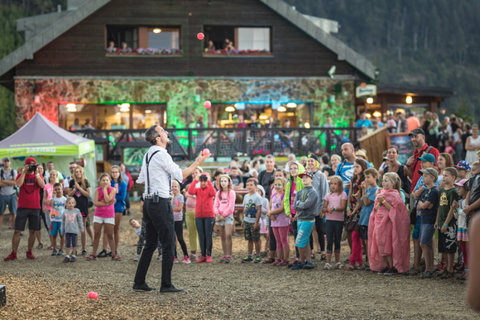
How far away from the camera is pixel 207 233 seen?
38.2ft

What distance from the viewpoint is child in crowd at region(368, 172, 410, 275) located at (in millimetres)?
9750

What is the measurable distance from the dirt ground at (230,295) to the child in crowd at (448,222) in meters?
0.41

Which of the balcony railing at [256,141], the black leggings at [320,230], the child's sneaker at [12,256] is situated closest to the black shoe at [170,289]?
the black leggings at [320,230]

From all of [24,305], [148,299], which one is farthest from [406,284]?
[24,305]

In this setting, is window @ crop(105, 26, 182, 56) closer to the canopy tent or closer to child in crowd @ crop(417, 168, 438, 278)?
the canopy tent

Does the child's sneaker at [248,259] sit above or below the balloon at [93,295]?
below

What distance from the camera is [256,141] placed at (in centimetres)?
2150

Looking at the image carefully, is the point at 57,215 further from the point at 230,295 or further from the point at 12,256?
the point at 230,295

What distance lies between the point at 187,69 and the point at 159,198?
1759 cm

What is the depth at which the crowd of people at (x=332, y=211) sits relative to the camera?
9.45 m

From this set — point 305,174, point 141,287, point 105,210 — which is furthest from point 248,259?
point 141,287

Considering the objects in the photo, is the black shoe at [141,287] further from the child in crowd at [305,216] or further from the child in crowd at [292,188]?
the child in crowd at [292,188]

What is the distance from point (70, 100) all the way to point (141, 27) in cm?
382

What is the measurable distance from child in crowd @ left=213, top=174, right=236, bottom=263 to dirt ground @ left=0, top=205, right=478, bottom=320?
65 cm
